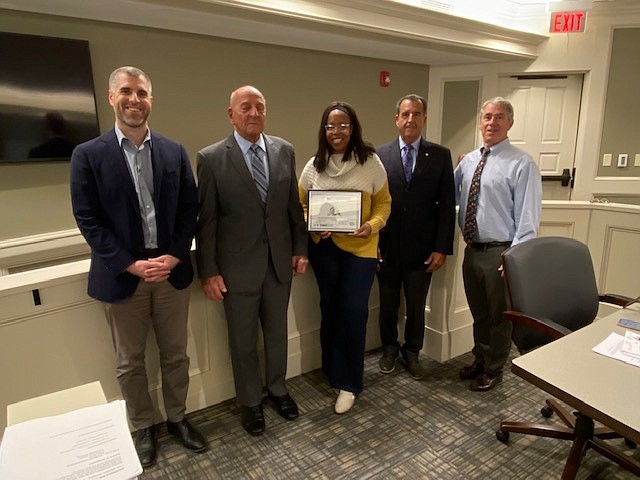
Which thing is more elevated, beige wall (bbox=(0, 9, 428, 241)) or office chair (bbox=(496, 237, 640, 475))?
beige wall (bbox=(0, 9, 428, 241))

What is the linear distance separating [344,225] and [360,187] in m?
0.21

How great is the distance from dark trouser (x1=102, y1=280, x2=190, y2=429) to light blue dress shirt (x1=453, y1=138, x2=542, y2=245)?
61.4 inches

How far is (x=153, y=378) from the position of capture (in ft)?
7.07

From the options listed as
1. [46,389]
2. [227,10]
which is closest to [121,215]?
[46,389]

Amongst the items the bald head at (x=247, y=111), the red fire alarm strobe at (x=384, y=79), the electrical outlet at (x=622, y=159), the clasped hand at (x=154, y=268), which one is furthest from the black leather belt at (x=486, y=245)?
the red fire alarm strobe at (x=384, y=79)

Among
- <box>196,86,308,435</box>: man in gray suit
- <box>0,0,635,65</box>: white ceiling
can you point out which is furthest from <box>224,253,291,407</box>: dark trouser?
<box>0,0,635,65</box>: white ceiling

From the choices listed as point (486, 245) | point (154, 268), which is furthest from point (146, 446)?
point (486, 245)

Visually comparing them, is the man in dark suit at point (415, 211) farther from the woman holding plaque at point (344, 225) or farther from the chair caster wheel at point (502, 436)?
the chair caster wheel at point (502, 436)

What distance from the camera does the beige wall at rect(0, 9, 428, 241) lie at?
303 cm

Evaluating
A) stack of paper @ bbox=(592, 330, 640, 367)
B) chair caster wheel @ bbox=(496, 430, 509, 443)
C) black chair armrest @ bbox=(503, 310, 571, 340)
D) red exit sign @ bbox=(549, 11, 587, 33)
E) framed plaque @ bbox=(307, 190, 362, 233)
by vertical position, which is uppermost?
red exit sign @ bbox=(549, 11, 587, 33)

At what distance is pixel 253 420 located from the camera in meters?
2.17

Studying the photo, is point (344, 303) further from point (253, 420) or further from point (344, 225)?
point (253, 420)

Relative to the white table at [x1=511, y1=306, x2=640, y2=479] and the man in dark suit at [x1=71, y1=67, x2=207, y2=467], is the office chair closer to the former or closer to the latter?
the white table at [x1=511, y1=306, x2=640, y2=479]

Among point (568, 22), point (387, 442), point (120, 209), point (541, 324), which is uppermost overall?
point (568, 22)
